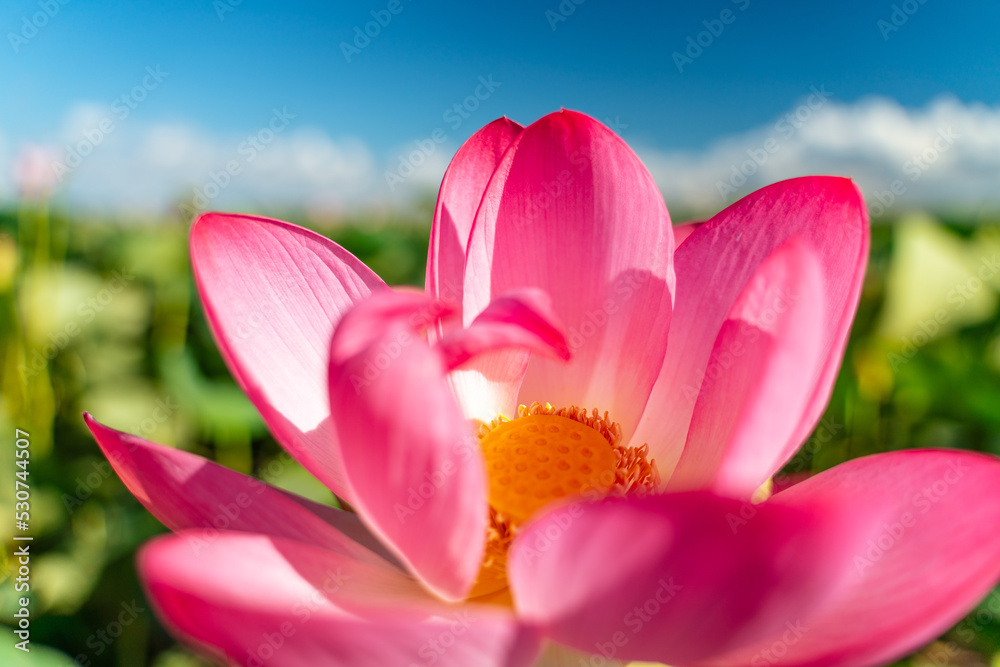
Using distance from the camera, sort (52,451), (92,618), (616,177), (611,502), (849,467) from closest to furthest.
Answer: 1. (611,502)
2. (849,467)
3. (616,177)
4. (92,618)
5. (52,451)

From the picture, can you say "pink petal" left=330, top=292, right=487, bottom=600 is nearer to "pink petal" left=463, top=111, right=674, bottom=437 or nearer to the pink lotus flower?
the pink lotus flower

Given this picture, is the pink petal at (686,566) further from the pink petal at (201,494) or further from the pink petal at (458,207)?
the pink petal at (458,207)

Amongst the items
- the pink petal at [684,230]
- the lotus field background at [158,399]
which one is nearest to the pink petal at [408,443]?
the pink petal at [684,230]

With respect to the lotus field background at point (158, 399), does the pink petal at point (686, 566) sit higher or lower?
higher

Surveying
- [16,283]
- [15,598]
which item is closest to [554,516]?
[15,598]

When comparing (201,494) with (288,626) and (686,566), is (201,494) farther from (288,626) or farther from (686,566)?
(686,566)

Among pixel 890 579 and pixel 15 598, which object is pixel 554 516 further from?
pixel 15 598
